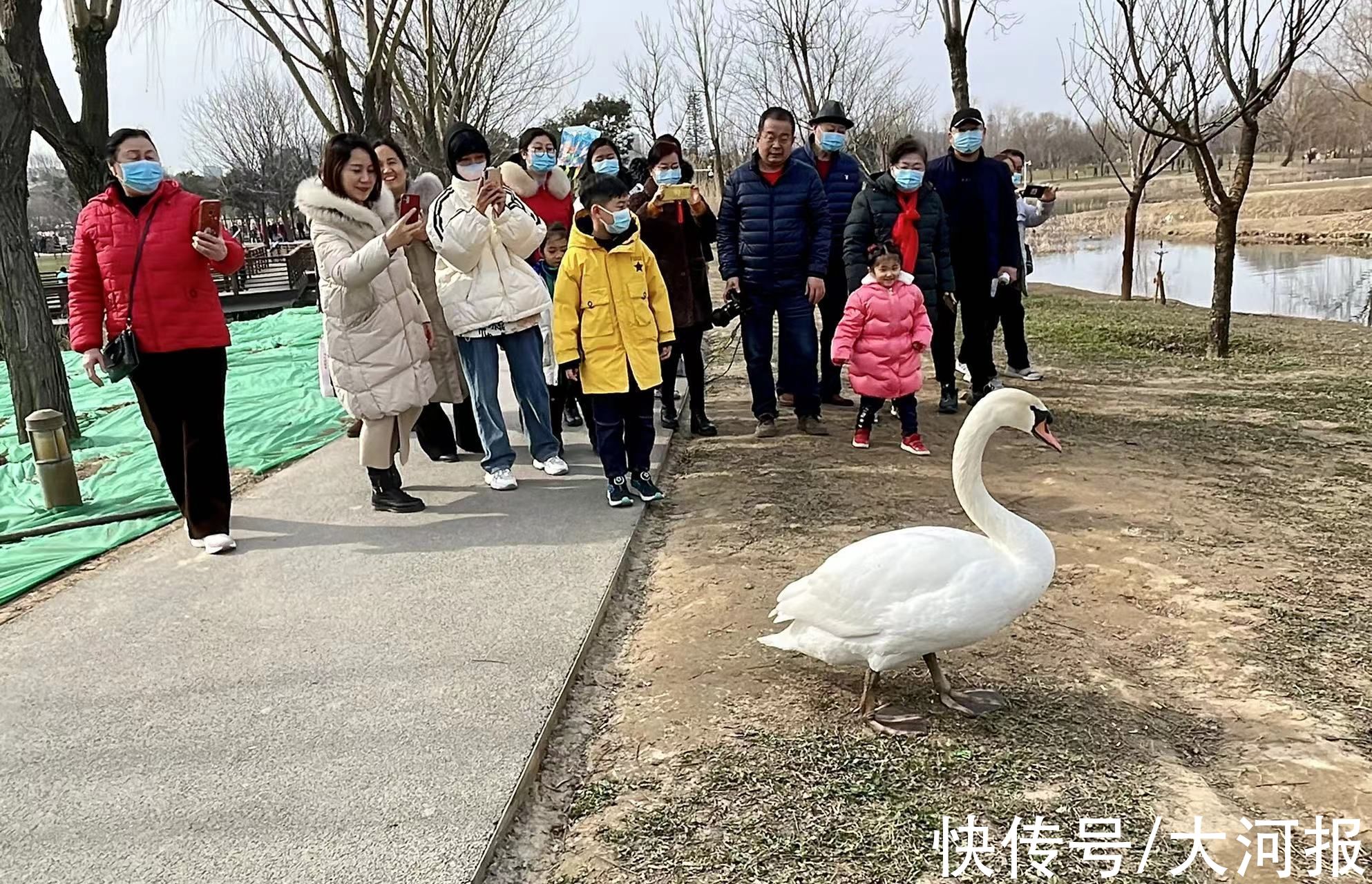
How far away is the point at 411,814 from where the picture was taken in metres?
2.60

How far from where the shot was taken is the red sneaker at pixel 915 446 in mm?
5820

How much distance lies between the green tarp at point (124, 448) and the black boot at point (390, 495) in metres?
1.13

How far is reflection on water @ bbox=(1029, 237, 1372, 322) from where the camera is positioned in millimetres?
17641

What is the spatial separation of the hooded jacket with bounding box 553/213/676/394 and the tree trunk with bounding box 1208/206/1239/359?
6440 millimetres

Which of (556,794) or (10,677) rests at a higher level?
(10,677)

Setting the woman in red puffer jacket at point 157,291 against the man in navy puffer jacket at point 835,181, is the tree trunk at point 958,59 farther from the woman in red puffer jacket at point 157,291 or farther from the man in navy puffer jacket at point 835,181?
the woman in red puffer jacket at point 157,291

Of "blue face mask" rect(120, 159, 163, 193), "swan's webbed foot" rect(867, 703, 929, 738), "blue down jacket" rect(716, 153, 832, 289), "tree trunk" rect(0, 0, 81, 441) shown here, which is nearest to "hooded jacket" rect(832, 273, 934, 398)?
"blue down jacket" rect(716, 153, 832, 289)

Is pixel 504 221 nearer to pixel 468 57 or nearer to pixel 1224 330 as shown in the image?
pixel 1224 330

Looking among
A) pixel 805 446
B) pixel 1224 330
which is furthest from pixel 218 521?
pixel 1224 330

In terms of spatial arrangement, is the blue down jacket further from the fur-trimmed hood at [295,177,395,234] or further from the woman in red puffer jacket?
the woman in red puffer jacket

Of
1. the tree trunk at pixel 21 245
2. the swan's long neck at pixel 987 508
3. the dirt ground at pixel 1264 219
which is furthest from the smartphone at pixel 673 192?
the dirt ground at pixel 1264 219

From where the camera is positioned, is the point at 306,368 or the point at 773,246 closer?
the point at 773,246

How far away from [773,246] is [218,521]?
3407 millimetres

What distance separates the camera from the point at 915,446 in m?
5.86
